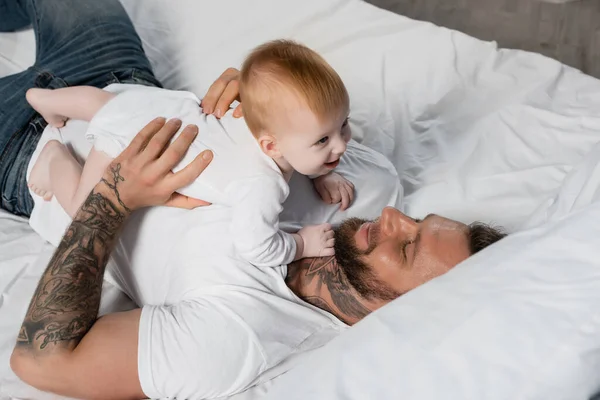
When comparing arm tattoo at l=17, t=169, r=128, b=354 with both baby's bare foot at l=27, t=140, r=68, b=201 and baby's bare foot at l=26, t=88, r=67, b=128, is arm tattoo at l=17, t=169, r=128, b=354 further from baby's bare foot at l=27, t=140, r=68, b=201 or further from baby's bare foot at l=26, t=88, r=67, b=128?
baby's bare foot at l=26, t=88, r=67, b=128

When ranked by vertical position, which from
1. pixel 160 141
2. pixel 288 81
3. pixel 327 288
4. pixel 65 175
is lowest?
pixel 327 288

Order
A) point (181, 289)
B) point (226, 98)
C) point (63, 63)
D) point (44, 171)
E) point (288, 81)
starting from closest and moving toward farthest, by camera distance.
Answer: point (288, 81)
point (181, 289)
point (226, 98)
point (44, 171)
point (63, 63)

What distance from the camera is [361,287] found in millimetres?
1033

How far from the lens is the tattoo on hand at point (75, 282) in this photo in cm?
97

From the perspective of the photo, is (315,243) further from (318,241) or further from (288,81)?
(288,81)

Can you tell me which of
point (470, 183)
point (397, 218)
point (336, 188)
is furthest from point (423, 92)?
point (397, 218)

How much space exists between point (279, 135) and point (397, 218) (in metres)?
0.24

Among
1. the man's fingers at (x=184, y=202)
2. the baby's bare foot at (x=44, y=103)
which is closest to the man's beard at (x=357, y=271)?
the man's fingers at (x=184, y=202)

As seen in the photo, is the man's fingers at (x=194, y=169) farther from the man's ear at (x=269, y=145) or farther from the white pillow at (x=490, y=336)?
the white pillow at (x=490, y=336)

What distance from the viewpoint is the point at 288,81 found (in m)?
0.92

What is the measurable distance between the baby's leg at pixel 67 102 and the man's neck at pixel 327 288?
52cm

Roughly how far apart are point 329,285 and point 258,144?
0.25 m

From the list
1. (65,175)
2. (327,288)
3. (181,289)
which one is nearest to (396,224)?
(327,288)

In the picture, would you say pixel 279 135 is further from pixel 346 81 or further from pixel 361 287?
pixel 346 81
